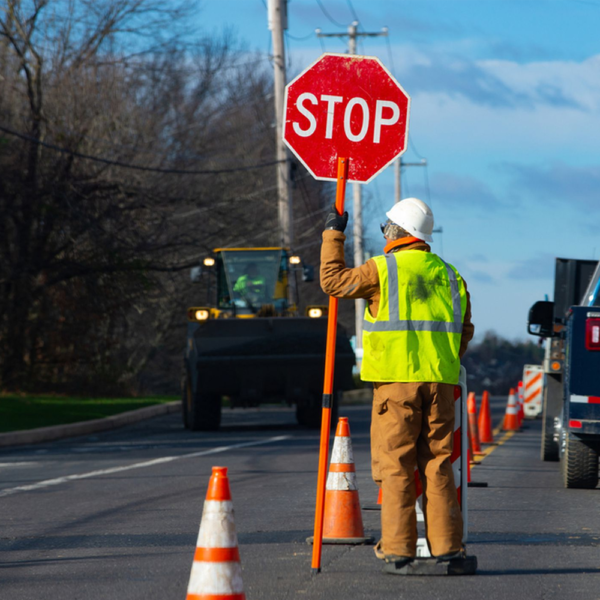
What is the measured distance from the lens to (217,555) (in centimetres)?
450

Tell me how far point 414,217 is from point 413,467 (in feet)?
4.23

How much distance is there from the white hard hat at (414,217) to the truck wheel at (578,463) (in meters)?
4.66

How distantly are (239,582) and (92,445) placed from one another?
11.4m

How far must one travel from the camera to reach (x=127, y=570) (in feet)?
20.1

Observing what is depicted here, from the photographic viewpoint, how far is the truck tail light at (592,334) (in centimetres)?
959

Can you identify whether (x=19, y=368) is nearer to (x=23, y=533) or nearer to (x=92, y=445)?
(x=92, y=445)

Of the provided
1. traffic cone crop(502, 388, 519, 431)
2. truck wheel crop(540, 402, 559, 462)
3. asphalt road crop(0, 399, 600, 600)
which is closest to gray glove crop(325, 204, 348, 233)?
asphalt road crop(0, 399, 600, 600)

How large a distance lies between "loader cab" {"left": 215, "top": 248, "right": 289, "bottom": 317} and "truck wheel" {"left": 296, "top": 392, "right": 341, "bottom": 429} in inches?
69.4

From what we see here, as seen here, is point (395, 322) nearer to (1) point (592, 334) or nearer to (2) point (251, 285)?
(1) point (592, 334)

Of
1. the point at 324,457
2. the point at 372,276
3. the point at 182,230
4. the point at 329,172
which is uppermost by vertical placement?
the point at 182,230

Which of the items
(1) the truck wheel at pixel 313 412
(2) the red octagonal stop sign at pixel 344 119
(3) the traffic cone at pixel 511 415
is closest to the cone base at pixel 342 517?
(2) the red octagonal stop sign at pixel 344 119

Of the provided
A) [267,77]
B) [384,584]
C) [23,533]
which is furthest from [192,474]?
A: [267,77]

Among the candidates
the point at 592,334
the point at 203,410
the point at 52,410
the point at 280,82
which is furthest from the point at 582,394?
the point at 280,82

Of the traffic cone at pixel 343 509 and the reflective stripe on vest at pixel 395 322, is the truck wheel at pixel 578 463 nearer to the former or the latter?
the traffic cone at pixel 343 509
